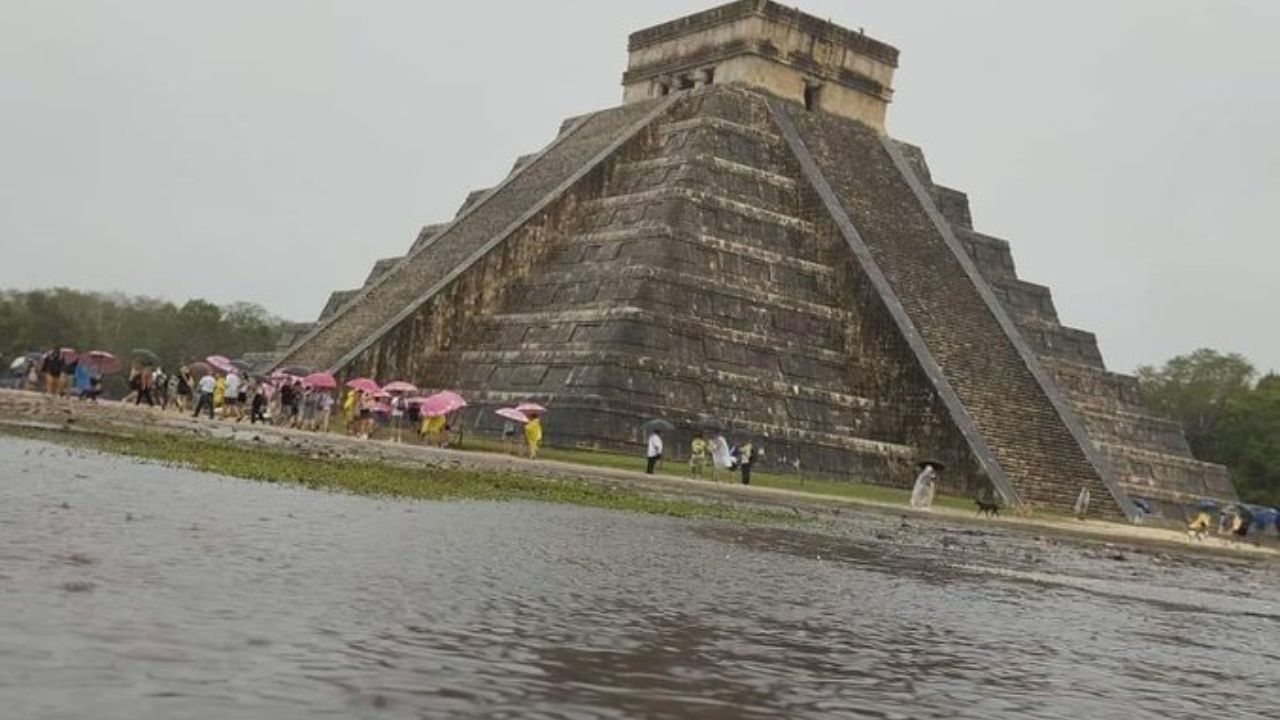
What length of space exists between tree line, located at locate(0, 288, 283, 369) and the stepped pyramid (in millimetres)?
46835

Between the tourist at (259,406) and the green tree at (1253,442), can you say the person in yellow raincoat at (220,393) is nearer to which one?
the tourist at (259,406)

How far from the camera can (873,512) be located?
23484mm

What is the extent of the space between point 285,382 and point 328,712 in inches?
1064

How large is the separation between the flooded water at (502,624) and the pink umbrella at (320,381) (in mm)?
15749

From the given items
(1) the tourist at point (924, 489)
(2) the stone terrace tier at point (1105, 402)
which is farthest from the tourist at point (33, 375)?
(2) the stone terrace tier at point (1105, 402)

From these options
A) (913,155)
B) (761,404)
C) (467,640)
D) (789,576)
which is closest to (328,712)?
(467,640)

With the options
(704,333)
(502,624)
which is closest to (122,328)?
(704,333)

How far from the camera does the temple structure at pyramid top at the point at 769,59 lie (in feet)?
134

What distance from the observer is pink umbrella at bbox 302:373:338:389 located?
96.3 ft

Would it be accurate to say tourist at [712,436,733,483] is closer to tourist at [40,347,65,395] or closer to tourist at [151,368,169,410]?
tourist at [40,347,65,395]

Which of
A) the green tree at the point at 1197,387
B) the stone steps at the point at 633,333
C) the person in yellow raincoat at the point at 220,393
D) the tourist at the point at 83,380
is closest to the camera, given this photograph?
the stone steps at the point at 633,333

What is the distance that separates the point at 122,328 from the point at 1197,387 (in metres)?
74.7

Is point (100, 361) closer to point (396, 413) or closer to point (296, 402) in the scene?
point (296, 402)

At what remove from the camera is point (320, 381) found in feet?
96.4
